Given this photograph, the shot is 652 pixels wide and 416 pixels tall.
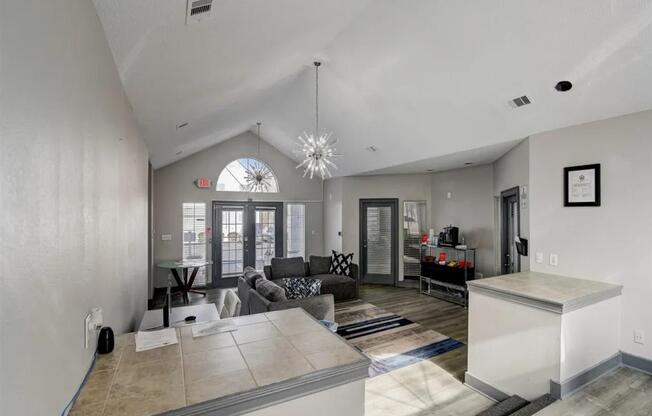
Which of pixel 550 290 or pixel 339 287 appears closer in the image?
pixel 550 290

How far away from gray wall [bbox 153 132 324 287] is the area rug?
3.65 metres

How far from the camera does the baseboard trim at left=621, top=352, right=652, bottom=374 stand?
9.36ft

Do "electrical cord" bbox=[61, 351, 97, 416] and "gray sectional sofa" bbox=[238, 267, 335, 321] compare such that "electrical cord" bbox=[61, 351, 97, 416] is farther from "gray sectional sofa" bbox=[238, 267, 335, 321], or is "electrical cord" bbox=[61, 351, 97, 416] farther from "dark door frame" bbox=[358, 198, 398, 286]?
"dark door frame" bbox=[358, 198, 398, 286]

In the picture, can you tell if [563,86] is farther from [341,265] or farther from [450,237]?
[341,265]

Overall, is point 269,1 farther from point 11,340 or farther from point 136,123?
point 11,340

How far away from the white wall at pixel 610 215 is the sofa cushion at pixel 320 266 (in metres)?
4.11

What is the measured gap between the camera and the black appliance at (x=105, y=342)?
62.7 inches

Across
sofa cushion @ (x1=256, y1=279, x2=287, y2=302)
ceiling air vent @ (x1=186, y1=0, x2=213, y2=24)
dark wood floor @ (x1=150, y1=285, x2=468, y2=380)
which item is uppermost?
ceiling air vent @ (x1=186, y1=0, x2=213, y2=24)

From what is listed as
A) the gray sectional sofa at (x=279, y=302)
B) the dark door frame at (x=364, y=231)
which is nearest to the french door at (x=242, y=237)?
the dark door frame at (x=364, y=231)

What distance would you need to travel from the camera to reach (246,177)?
7648 millimetres

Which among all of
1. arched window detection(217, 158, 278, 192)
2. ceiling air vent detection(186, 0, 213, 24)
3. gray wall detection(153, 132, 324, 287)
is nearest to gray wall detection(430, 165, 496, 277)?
gray wall detection(153, 132, 324, 287)

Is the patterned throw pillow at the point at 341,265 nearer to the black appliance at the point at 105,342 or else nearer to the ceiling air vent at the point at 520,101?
the ceiling air vent at the point at 520,101

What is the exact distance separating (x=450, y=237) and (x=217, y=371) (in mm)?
5748

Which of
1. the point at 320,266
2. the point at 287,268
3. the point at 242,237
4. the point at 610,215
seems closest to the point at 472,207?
the point at 610,215
